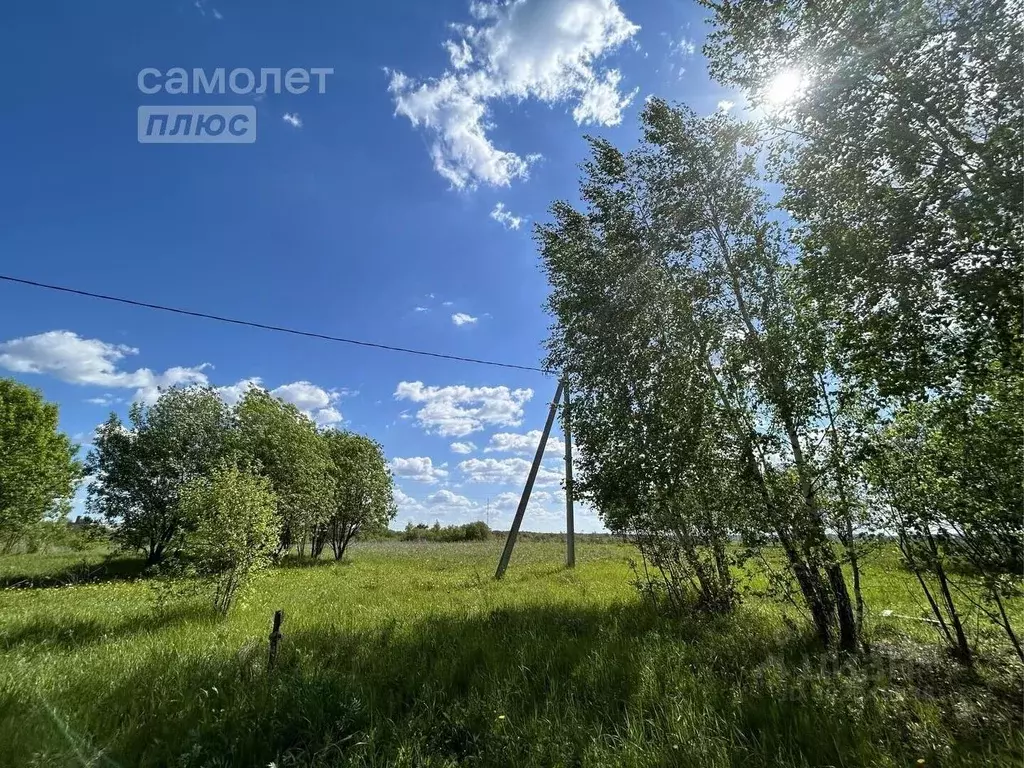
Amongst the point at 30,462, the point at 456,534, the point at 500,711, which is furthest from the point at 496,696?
the point at 456,534

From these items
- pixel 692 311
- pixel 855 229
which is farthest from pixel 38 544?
pixel 855 229

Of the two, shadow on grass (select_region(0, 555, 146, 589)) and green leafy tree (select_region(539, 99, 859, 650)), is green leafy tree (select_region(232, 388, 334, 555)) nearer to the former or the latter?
shadow on grass (select_region(0, 555, 146, 589))

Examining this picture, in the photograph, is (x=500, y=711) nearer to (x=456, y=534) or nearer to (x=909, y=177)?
(x=909, y=177)

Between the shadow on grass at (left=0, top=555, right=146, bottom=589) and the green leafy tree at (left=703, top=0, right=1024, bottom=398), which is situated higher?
the green leafy tree at (left=703, top=0, right=1024, bottom=398)

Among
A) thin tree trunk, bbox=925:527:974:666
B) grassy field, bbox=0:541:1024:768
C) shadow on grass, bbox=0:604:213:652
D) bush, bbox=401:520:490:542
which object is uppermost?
thin tree trunk, bbox=925:527:974:666

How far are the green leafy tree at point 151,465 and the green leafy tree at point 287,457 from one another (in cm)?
145

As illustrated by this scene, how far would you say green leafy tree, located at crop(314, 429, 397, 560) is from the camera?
29.1m

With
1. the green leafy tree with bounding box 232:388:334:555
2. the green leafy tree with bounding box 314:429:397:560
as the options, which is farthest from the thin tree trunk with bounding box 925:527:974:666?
the green leafy tree with bounding box 314:429:397:560

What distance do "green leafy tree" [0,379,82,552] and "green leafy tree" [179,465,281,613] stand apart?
2018 centimetres

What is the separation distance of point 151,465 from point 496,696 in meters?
24.7

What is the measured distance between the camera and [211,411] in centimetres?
2380

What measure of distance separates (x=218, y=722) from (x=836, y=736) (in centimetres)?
565

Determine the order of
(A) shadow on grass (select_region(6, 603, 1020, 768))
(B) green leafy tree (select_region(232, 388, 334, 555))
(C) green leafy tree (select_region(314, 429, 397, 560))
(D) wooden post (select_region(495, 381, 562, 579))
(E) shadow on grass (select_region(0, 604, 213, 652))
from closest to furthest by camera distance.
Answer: (A) shadow on grass (select_region(6, 603, 1020, 768))
(E) shadow on grass (select_region(0, 604, 213, 652))
(D) wooden post (select_region(495, 381, 562, 579))
(B) green leafy tree (select_region(232, 388, 334, 555))
(C) green leafy tree (select_region(314, 429, 397, 560))

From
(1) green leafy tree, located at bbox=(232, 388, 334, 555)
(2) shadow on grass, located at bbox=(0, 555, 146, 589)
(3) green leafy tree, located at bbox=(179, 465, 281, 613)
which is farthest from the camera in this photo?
(1) green leafy tree, located at bbox=(232, 388, 334, 555)
